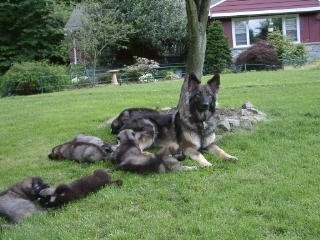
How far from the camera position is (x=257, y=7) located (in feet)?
97.6

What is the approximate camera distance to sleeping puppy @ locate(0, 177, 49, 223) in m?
5.45

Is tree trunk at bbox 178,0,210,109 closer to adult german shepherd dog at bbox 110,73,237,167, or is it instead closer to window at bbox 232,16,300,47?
adult german shepherd dog at bbox 110,73,237,167

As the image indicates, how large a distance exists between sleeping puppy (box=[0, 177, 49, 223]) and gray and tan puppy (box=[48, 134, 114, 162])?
1565 millimetres

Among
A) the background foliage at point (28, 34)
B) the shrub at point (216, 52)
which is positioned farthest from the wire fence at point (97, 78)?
the background foliage at point (28, 34)

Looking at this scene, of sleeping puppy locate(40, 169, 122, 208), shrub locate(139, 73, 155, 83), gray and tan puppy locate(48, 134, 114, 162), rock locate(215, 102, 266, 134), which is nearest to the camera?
sleeping puppy locate(40, 169, 122, 208)

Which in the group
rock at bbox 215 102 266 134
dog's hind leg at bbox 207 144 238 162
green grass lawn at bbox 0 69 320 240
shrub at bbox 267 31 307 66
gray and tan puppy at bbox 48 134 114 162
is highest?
shrub at bbox 267 31 307 66

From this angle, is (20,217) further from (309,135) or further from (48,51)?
(48,51)

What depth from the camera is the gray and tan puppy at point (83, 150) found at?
751 cm

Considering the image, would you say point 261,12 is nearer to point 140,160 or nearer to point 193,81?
point 193,81

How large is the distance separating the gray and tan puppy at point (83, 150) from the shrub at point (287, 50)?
1855cm

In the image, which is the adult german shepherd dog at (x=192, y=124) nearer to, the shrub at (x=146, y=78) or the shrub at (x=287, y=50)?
the shrub at (x=146, y=78)

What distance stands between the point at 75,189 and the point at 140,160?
46.1 inches

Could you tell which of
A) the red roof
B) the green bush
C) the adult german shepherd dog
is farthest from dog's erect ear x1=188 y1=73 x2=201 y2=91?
the red roof

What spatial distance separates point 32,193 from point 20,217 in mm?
431
